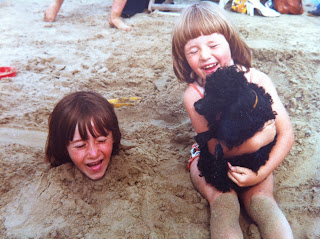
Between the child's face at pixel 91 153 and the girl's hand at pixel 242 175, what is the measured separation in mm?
766

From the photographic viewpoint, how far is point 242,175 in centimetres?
168

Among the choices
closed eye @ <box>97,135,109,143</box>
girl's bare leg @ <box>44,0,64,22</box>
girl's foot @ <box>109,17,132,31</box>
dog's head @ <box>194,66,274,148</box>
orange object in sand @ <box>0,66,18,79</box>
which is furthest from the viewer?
girl's bare leg @ <box>44,0,64,22</box>

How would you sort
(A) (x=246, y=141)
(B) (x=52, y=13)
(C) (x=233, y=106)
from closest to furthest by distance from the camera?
1. (C) (x=233, y=106)
2. (A) (x=246, y=141)
3. (B) (x=52, y=13)

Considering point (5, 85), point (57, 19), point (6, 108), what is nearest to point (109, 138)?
point (6, 108)

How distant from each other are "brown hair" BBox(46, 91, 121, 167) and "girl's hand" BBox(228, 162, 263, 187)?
0.79 m

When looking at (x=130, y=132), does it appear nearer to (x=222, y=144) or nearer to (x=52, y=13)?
(x=222, y=144)

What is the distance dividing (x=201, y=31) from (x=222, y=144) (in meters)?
0.66

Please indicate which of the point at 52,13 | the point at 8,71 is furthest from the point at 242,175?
the point at 52,13

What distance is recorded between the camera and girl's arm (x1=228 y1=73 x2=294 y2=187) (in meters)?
1.68

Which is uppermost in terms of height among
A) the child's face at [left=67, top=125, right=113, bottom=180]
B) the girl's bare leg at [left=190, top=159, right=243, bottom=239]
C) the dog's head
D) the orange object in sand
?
the dog's head

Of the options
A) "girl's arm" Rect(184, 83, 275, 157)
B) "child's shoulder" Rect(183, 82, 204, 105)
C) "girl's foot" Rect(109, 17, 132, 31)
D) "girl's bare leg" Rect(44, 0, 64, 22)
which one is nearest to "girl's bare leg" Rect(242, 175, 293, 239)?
"girl's arm" Rect(184, 83, 275, 157)

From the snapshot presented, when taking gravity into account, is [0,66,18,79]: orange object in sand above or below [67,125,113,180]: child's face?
below

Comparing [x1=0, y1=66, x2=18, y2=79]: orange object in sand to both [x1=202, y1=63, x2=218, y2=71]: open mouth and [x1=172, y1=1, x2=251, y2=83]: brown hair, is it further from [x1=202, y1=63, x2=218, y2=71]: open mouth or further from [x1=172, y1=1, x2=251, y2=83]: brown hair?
[x1=202, y1=63, x2=218, y2=71]: open mouth

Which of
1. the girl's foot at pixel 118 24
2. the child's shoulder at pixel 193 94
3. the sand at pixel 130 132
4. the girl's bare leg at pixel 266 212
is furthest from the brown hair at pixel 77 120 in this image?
the girl's foot at pixel 118 24
